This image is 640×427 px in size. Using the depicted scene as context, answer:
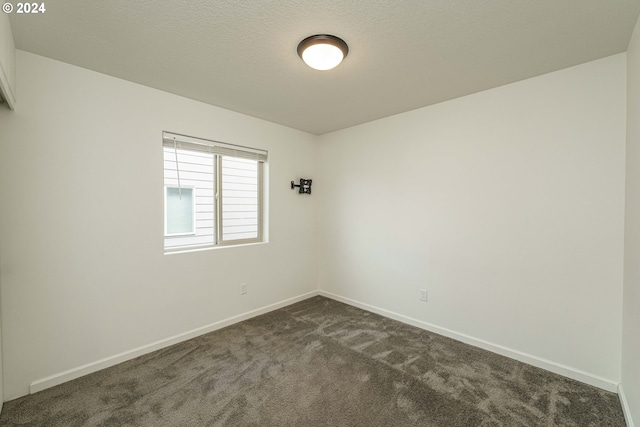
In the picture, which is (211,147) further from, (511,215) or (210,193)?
(511,215)

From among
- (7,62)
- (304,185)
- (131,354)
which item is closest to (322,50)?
(7,62)

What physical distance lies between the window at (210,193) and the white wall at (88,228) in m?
0.17

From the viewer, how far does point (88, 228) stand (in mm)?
2156

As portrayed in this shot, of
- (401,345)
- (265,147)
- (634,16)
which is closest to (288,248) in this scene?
(265,147)

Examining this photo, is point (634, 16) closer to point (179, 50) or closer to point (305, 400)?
point (179, 50)

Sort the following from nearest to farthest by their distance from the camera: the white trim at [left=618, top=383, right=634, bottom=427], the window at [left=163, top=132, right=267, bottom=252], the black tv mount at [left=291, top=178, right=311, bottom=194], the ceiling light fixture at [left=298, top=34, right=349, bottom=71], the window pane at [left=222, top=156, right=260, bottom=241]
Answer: the white trim at [left=618, top=383, right=634, bottom=427]
the ceiling light fixture at [left=298, top=34, right=349, bottom=71]
the window at [left=163, top=132, right=267, bottom=252]
the window pane at [left=222, top=156, right=260, bottom=241]
the black tv mount at [left=291, top=178, right=311, bottom=194]

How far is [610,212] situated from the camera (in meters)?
1.95

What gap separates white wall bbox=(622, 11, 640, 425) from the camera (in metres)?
1.57

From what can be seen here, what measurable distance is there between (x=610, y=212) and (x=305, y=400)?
2567 mm

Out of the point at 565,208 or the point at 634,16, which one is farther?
the point at 565,208

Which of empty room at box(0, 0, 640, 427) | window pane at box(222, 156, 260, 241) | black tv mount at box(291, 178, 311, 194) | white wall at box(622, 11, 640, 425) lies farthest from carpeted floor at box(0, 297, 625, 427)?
black tv mount at box(291, 178, 311, 194)

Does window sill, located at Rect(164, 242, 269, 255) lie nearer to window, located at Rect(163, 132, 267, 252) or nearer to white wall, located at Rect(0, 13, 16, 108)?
window, located at Rect(163, 132, 267, 252)

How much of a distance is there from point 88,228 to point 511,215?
3557 mm

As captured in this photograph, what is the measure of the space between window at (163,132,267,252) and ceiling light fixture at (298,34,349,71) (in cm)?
157
